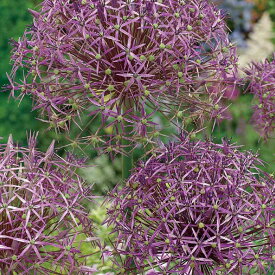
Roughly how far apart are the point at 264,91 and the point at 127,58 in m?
1.09

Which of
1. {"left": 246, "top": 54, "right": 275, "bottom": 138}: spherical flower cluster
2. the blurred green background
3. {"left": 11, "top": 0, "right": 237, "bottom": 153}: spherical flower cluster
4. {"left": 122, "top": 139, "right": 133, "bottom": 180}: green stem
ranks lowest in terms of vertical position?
the blurred green background

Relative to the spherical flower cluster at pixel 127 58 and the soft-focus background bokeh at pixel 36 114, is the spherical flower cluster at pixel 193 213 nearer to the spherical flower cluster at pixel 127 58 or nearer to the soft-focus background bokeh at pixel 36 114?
the spherical flower cluster at pixel 127 58

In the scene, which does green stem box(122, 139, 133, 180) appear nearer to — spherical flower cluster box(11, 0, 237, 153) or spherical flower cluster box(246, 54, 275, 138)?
spherical flower cluster box(11, 0, 237, 153)

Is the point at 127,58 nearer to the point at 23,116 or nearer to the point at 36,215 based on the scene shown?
the point at 36,215

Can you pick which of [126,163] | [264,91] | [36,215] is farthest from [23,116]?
[36,215]

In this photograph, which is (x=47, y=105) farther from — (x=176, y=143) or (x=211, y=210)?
(x=211, y=210)

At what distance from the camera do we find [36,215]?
6.17 feet

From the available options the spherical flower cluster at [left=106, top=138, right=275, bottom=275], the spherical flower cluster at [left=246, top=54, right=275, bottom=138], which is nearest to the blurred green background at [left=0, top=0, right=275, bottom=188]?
the spherical flower cluster at [left=246, top=54, right=275, bottom=138]

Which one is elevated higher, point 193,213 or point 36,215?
point 36,215

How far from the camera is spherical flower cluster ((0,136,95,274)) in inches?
70.0

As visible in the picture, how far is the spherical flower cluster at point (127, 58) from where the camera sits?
1938 mm

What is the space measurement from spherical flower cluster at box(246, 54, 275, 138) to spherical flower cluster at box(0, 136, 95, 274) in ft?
3.54

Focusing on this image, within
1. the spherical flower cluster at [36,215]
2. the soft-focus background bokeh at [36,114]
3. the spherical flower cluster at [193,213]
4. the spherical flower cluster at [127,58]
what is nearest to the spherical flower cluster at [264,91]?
the spherical flower cluster at [127,58]

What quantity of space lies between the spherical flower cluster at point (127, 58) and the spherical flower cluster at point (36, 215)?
7.6 inches
